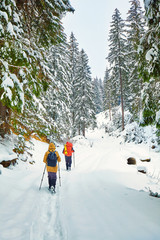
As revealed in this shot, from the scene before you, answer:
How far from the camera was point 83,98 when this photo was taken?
2436cm

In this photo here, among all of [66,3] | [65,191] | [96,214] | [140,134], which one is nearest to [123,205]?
[96,214]

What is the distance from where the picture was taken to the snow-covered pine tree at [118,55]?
21.4 metres

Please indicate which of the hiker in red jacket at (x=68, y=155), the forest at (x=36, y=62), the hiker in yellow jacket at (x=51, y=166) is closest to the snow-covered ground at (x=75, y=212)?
the hiker in yellow jacket at (x=51, y=166)

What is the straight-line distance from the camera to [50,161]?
5844mm

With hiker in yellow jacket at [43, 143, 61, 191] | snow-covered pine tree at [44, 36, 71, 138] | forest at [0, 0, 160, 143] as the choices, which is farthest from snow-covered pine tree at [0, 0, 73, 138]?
snow-covered pine tree at [44, 36, 71, 138]

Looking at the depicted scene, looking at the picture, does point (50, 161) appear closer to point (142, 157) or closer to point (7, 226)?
point (7, 226)

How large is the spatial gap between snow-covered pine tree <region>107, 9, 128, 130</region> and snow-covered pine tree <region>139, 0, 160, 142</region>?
54.5ft

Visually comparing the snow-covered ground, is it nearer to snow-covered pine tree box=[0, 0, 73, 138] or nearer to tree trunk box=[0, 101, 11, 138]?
tree trunk box=[0, 101, 11, 138]

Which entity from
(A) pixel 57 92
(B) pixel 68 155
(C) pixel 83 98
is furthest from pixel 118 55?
(B) pixel 68 155

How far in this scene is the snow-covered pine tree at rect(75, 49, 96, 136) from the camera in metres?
24.5

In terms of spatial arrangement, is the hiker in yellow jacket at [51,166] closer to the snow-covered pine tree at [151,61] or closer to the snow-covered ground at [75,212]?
the snow-covered ground at [75,212]

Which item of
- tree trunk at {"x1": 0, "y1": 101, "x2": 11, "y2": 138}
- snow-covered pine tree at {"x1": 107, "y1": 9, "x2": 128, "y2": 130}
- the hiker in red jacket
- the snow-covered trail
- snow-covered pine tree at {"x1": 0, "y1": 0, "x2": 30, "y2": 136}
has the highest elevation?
snow-covered pine tree at {"x1": 107, "y1": 9, "x2": 128, "y2": 130}

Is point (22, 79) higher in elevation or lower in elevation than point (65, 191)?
higher

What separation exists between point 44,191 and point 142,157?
9395mm
